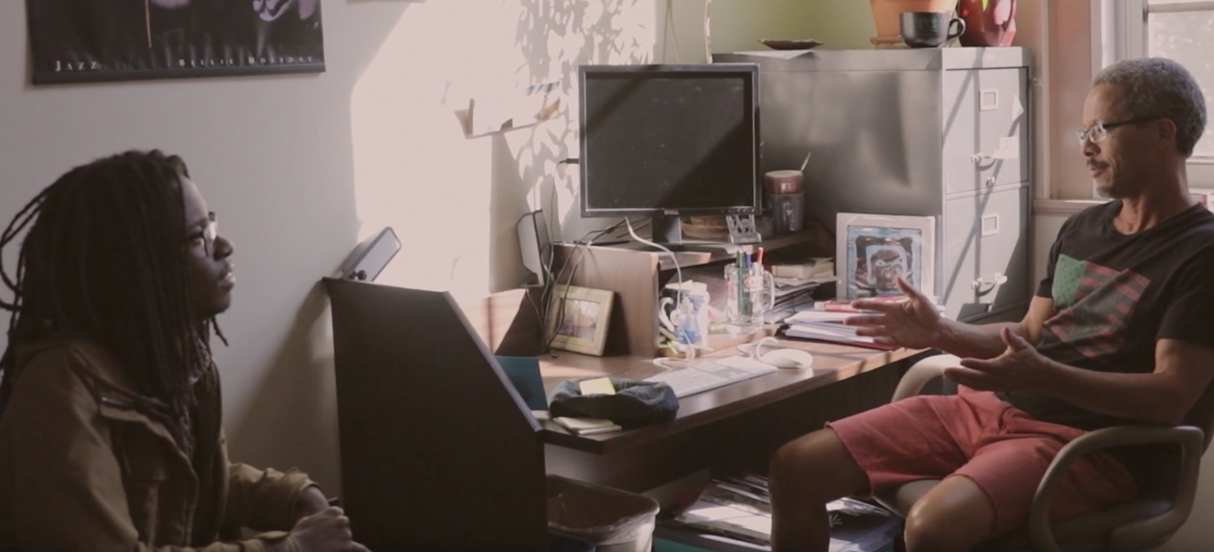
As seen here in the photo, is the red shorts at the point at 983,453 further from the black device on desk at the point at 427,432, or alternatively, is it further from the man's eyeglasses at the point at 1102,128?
the black device on desk at the point at 427,432

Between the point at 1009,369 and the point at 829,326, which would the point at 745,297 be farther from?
the point at 1009,369

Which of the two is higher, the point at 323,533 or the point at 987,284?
the point at 987,284

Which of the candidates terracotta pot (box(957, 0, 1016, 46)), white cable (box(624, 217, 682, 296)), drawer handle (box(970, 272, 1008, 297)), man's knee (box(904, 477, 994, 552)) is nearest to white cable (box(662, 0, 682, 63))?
white cable (box(624, 217, 682, 296))

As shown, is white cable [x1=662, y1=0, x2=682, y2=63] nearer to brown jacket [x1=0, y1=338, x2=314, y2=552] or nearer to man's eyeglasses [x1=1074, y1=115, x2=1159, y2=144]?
man's eyeglasses [x1=1074, y1=115, x2=1159, y2=144]

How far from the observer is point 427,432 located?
257cm

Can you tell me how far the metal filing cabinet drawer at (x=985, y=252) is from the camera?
331cm

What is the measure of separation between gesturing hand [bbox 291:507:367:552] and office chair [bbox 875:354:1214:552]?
115 centimetres

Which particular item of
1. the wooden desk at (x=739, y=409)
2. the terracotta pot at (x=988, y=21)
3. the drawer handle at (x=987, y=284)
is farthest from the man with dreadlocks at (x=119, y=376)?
the terracotta pot at (x=988, y=21)

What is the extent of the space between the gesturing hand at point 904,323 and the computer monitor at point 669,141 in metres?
0.54

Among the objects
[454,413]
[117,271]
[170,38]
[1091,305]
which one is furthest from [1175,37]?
[117,271]

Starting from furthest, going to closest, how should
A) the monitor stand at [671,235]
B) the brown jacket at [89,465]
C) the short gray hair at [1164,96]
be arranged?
1. the monitor stand at [671,235]
2. the short gray hair at [1164,96]
3. the brown jacket at [89,465]

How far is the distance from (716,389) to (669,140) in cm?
71

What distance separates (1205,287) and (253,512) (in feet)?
5.48

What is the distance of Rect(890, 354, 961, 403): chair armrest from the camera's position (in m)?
2.78
